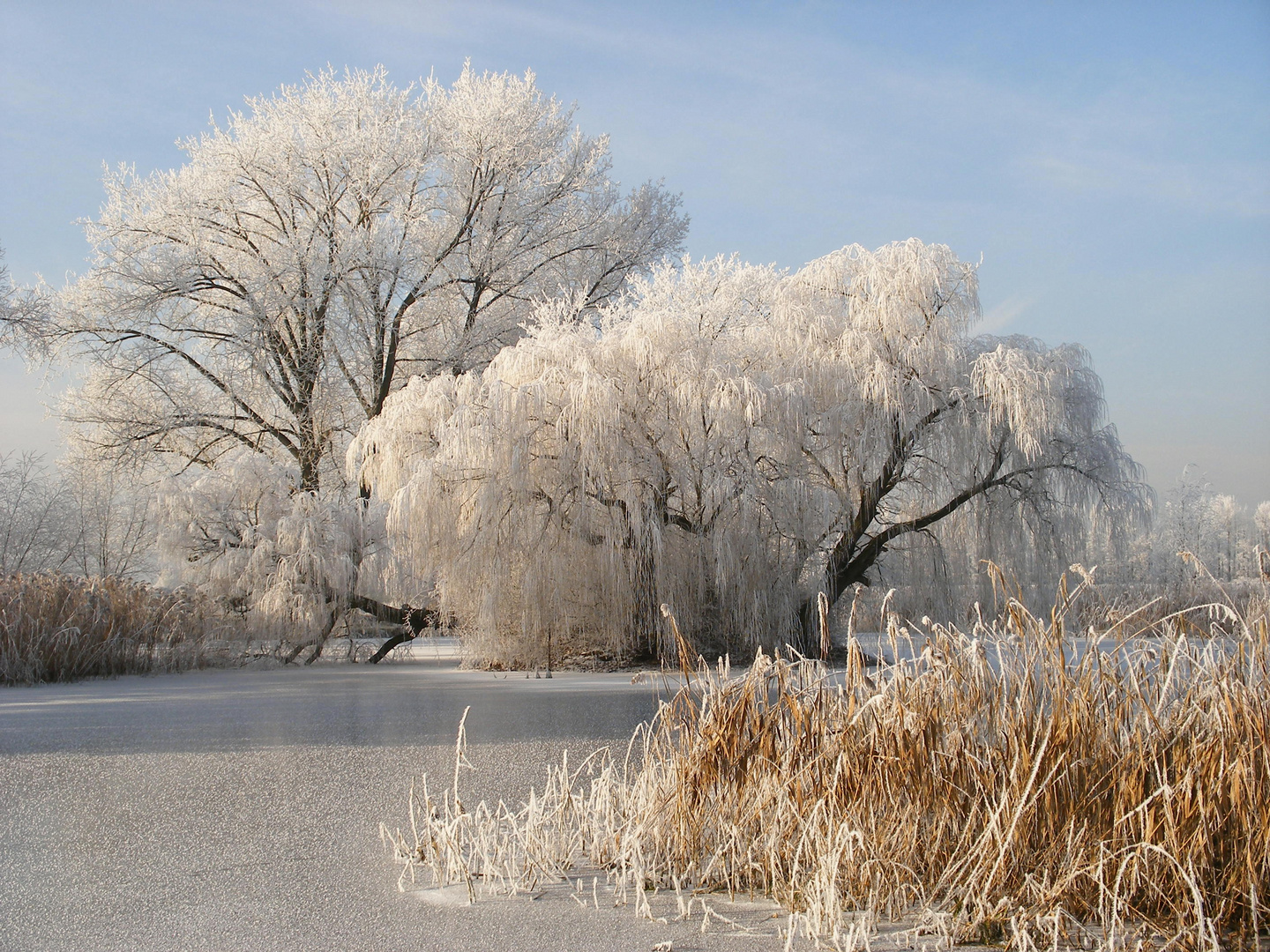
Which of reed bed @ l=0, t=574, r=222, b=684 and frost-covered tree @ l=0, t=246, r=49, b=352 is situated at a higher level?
frost-covered tree @ l=0, t=246, r=49, b=352

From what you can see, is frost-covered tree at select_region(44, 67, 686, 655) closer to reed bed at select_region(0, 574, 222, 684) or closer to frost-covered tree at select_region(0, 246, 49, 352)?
frost-covered tree at select_region(0, 246, 49, 352)

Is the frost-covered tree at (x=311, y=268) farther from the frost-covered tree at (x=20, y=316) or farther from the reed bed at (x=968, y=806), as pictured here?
the reed bed at (x=968, y=806)

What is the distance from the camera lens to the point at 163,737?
5.42m

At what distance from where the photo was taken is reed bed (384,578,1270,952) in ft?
7.67

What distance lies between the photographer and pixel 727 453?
32.7 ft

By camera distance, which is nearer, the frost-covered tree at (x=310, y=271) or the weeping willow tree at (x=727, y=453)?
the weeping willow tree at (x=727, y=453)

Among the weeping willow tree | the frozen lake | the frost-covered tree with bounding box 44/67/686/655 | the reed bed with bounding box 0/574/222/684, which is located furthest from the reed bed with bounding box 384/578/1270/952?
the frost-covered tree with bounding box 44/67/686/655

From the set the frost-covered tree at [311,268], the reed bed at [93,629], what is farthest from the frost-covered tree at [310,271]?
the reed bed at [93,629]

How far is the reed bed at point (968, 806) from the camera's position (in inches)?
92.0

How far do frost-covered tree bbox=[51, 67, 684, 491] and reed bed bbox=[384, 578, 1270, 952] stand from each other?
1249 centimetres

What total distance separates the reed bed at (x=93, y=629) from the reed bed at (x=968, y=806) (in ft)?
23.3

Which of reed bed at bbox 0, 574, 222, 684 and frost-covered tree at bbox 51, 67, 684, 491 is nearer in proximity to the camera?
reed bed at bbox 0, 574, 222, 684

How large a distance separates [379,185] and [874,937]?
53.4ft

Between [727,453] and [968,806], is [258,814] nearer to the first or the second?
[968,806]
